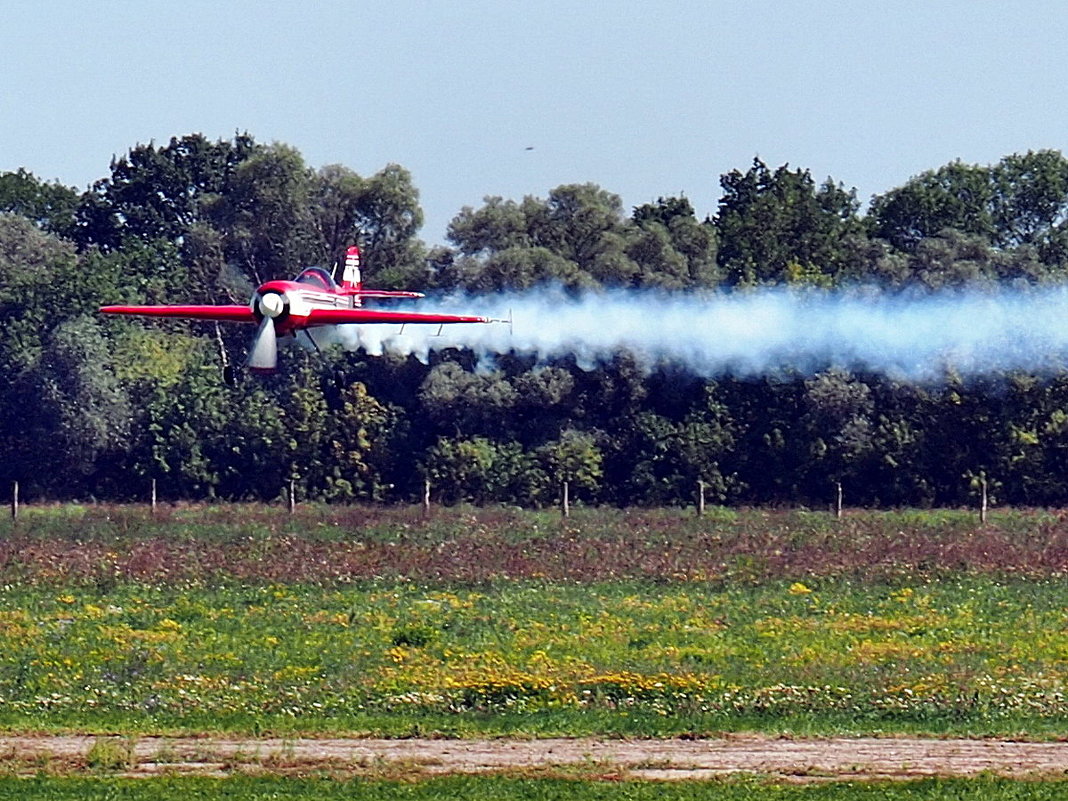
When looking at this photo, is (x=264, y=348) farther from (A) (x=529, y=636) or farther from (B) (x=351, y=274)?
(A) (x=529, y=636)

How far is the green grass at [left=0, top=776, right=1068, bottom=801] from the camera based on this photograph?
17.6 meters

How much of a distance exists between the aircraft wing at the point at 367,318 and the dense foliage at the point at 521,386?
536 inches

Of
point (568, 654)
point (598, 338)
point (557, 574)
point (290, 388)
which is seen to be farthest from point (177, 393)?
point (568, 654)

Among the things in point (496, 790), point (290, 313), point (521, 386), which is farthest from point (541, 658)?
point (521, 386)

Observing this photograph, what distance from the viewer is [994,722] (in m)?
21.8

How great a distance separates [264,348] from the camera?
3425 cm

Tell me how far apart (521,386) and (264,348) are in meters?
26.7

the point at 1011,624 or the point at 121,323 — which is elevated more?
the point at 121,323

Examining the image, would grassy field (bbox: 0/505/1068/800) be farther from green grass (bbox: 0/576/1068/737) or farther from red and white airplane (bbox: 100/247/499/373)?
red and white airplane (bbox: 100/247/499/373)

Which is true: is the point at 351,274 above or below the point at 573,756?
above

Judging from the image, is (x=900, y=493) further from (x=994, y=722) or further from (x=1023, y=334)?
(x=994, y=722)

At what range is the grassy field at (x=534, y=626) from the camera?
22.4 m

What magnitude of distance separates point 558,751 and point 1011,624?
36.0 feet

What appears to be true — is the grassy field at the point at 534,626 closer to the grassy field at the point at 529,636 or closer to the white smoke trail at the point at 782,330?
the grassy field at the point at 529,636
